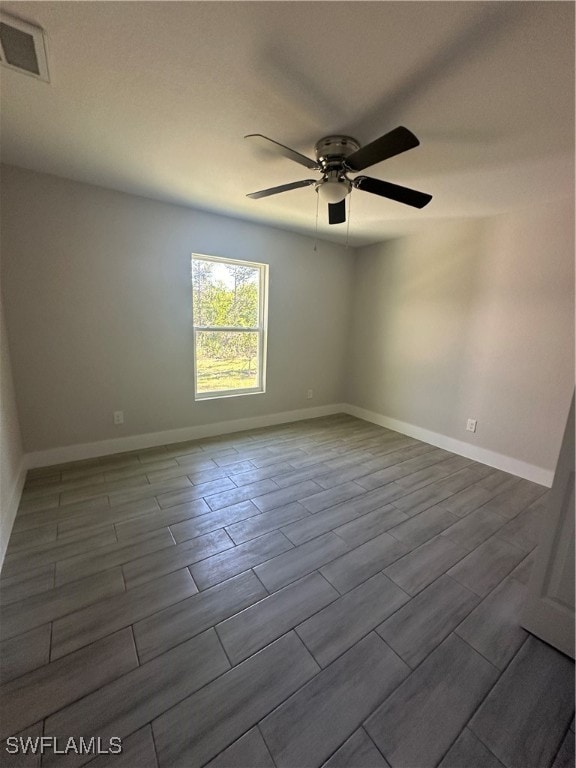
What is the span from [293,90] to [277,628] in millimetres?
2472

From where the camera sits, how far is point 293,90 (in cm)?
139

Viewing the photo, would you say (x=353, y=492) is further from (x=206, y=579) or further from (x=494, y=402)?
(x=494, y=402)

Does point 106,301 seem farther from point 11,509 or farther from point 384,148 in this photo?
point 384,148

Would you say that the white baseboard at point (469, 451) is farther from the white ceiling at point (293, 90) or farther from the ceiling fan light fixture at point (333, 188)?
the ceiling fan light fixture at point (333, 188)

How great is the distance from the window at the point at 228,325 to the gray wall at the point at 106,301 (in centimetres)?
12

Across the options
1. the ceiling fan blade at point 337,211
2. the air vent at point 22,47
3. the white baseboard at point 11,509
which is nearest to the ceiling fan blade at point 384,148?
the ceiling fan blade at point 337,211

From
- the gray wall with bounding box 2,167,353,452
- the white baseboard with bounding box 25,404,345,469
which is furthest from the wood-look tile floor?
the gray wall with bounding box 2,167,353,452

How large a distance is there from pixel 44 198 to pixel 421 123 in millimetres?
2752

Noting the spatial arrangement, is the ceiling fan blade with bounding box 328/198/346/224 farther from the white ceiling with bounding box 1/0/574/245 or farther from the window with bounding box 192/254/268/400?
the window with bounding box 192/254/268/400

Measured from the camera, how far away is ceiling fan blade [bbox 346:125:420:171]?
4.09ft

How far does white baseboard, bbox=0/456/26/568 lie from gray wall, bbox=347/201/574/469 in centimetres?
381

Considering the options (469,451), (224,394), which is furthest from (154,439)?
(469,451)

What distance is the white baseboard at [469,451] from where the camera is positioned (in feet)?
8.96

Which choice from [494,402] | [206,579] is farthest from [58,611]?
[494,402]
